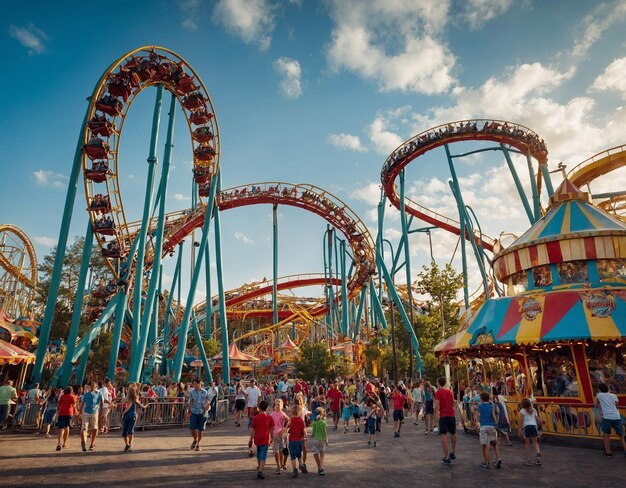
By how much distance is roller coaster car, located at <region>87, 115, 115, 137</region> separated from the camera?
16.6m

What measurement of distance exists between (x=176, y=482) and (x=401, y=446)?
4.90m

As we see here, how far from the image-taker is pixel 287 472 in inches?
253

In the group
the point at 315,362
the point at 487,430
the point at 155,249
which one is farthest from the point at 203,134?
the point at 487,430

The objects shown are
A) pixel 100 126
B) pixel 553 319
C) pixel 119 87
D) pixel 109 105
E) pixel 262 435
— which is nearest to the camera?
pixel 262 435

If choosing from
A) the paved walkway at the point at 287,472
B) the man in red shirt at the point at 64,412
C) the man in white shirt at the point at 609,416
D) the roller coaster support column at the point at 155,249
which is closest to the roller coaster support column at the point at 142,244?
the roller coaster support column at the point at 155,249

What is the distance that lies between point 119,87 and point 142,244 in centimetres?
656

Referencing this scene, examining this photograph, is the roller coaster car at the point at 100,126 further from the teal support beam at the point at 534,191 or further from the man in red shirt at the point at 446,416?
the teal support beam at the point at 534,191

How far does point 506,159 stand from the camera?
71.8ft

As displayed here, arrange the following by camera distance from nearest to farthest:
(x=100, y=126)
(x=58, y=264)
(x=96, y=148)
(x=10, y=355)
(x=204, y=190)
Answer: (x=10, y=355)
(x=58, y=264)
(x=96, y=148)
(x=100, y=126)
(x=204, y=190)

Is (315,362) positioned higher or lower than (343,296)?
lower

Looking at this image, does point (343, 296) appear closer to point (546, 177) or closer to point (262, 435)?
point (546, 177)

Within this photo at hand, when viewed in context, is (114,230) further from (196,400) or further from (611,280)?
(611,280)

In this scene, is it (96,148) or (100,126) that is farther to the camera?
(100,126)

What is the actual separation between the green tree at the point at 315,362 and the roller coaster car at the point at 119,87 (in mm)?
14411
